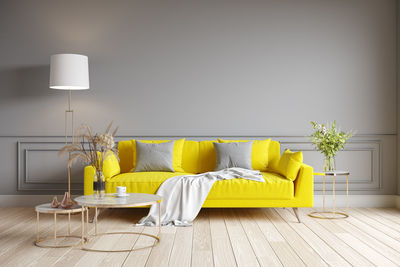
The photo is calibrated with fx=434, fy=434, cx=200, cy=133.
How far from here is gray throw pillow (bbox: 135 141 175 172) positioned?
485cm

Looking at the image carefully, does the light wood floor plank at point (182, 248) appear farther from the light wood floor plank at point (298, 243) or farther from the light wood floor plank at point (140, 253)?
the light wood floor plank at point (298, 243)

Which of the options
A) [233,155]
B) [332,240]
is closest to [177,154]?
[233,155]

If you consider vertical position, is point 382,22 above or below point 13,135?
above

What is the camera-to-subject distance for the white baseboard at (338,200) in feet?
17.5

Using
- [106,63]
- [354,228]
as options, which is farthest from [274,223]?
[106,63]

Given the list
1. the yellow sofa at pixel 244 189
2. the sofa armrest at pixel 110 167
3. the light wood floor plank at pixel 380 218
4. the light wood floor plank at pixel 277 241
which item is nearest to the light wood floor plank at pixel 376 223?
the light wood floor plank at pixel 380 218

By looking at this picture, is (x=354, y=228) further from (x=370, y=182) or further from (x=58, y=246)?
(x=58, y=246)

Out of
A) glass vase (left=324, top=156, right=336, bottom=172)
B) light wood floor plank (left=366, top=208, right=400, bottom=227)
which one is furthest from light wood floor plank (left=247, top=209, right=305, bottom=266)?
light wood floor plank (left=366, top=208, right=400, bottom=227)

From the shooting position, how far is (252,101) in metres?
5.39

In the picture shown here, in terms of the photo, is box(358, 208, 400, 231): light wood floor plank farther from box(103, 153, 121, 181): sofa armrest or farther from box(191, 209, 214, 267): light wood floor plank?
box(103, 153, 121, 181): sofa armrest

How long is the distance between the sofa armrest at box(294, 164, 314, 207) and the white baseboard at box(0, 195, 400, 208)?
942 mm

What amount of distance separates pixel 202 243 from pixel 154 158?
1556 millimetres

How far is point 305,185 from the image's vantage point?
14.6ft

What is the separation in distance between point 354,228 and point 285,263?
1448 mm
